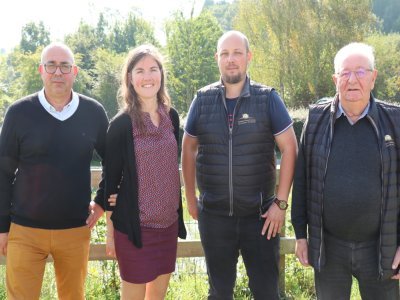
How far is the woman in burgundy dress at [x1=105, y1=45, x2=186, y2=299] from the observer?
282 centimetres

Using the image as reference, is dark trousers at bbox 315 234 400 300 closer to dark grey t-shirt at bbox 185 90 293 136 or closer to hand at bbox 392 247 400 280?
hand at bbox 392 247 400 280

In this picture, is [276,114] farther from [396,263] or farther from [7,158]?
[7,158]

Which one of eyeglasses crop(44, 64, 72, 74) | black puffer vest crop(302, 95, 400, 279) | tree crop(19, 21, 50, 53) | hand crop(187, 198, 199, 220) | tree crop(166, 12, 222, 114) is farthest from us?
tree crop(19, 21, 50, 53)

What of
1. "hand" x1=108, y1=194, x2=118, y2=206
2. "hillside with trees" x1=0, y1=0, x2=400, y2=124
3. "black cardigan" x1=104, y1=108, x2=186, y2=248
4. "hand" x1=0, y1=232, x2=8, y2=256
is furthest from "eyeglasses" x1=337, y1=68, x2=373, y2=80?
"hillside with trees" x1=0, y1=0, x2=400, y2=124

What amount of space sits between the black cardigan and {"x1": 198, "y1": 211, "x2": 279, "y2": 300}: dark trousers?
60cm

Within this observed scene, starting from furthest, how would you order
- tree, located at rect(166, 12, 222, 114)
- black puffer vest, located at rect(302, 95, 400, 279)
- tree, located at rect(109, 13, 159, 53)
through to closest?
1. tree, located at rect(109, 13, 159, 53)
2. tree, located at rect(166, 12, 222, 114)
3. black puffer vest, located at rect(302, 95, 400, 279)

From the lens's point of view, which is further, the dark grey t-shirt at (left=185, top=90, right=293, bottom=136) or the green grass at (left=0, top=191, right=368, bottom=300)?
the green grass at (left=0, top=191, right=368, bottom=300)

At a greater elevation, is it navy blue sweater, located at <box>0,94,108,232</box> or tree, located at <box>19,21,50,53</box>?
tree, located at <box>19,21,50,53</box>

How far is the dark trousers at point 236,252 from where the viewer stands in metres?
3.10

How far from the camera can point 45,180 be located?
2.91m

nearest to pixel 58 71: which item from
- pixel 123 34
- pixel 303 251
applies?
pixel 303 251

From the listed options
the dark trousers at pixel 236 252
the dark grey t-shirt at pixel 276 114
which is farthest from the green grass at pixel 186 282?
the dark grey t-shirt at pixel 276 114

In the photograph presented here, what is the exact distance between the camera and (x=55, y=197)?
2.95 meters

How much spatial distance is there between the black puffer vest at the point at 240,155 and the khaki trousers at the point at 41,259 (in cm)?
100
